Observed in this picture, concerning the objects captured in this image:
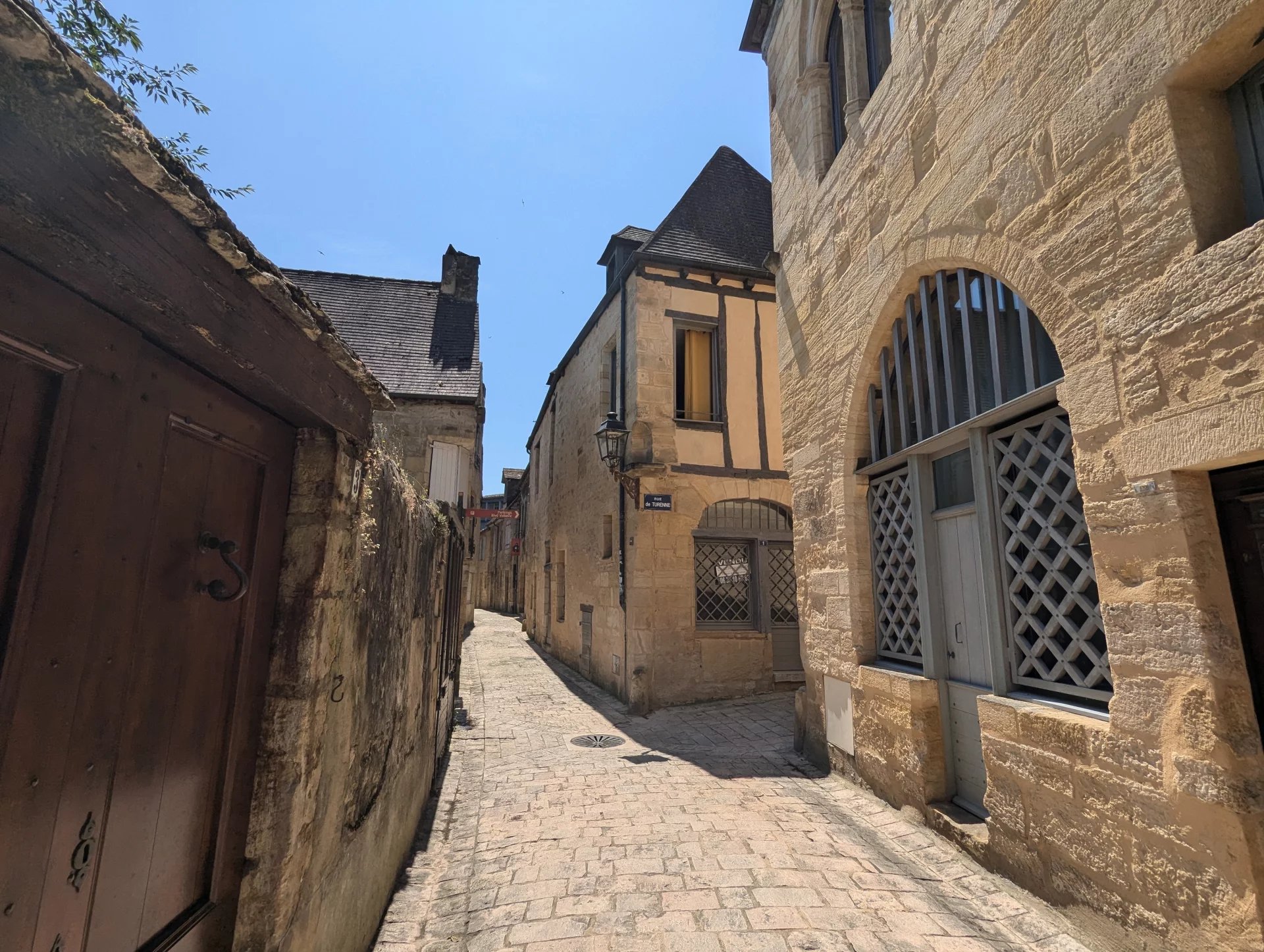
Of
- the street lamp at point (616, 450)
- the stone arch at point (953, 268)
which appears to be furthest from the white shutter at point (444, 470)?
the stone arch at point (953, 268)

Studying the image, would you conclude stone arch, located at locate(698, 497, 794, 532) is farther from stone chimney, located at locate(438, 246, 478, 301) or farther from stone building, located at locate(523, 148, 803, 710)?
stone chimney, located at locate(438, 246, 478, 301)

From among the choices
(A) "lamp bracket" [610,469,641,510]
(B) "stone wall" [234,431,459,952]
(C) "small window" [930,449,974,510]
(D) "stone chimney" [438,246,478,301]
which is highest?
(D) "stone chimney" [438,246,478,301]

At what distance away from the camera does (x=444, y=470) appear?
11.1m

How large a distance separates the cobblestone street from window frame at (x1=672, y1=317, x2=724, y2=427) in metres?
4.40

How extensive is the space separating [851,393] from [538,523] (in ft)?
38.4

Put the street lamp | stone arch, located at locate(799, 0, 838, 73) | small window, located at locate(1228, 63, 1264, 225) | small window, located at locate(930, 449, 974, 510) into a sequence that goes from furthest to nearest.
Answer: the street lamp < stone arch, located at locate(799, 0, 838, 73) < small window, located at locate(930, 449, 974, 510) < small window, located at locate(1228, 63, 1264, 225)

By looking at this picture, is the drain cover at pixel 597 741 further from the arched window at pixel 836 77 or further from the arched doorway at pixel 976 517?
the arched window at pixel 836 77

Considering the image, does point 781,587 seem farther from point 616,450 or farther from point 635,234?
point 635,234

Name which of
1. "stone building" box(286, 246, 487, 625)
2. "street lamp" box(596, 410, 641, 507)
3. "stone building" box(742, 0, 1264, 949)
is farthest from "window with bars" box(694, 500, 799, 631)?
"stone building" box(286, 246, 487, 625)

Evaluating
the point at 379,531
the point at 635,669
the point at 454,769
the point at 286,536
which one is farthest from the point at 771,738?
the point at 286,536

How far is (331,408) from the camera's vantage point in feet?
6.33

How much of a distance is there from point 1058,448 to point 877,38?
3.72m

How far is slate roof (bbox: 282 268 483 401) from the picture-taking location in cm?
1157

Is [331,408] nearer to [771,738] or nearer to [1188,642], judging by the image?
[1188,642]
